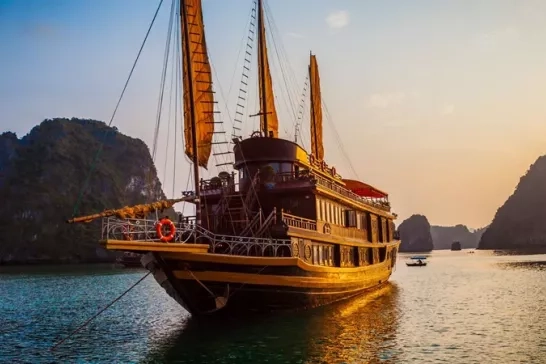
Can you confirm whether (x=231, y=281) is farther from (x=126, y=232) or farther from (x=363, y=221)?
(x=363, y=221)

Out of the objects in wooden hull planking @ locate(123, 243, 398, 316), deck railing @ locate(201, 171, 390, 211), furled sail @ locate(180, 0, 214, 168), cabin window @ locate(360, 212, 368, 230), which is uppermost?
furled sail @ locate(180, 0, 214, 168)

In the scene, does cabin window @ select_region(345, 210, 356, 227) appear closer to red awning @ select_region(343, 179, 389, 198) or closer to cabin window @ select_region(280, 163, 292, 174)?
cabin window @ select_region(280, 163, 292, 174)

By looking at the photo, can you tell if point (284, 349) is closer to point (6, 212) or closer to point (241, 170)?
point (241, 170)

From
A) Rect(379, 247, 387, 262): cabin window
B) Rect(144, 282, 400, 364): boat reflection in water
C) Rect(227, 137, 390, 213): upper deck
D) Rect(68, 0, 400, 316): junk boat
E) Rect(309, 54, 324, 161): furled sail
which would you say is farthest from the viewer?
Rect(309, 54, 324, 161): furled sail

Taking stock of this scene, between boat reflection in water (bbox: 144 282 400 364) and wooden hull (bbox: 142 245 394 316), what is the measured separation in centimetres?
66

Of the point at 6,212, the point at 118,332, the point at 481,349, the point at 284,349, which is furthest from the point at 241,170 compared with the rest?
the point at 6,212

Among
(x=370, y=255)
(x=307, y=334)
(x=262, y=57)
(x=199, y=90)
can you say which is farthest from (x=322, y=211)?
(x=262, y=57)

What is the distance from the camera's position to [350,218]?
95.7 feet

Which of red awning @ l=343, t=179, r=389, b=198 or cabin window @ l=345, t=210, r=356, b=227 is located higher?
red awning @ l=343, t=179, r=389, b=198

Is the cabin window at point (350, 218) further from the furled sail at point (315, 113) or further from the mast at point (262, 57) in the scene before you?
the furled sail at point (315, 113)

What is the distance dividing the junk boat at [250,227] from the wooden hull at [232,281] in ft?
0.13

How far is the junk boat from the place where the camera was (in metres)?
18.5

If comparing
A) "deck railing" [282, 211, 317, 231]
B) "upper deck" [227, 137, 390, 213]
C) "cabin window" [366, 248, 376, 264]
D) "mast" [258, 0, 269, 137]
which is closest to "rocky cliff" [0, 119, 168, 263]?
"cabin window" [366, 248, 376, 264]

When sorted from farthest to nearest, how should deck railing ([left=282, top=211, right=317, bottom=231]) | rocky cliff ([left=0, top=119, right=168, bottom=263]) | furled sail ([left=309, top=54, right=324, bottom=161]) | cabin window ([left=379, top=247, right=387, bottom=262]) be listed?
1. rocky cliff ([left=0, top=119, right=168, bottom=263])
2. furled sail ([left=309, top=54, right=324, bottom=161])
3. cabin window ([left=379, top=247, right=387, bottom=262])
4. deck railing ([left=282, top=211, right=317, bottom=231])
